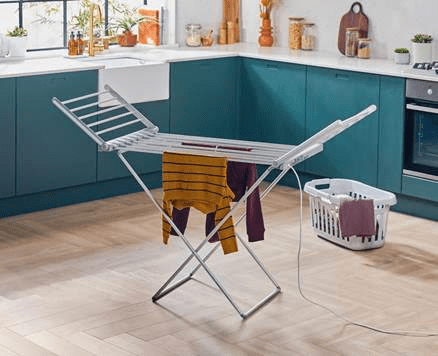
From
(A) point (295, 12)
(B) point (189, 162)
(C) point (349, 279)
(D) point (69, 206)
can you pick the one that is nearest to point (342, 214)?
(C) point (349, 279)

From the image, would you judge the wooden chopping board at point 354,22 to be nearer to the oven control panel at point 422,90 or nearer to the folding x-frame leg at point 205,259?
the oven control panel at point 422,90

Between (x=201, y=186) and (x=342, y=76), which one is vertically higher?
(x=342, y=76)

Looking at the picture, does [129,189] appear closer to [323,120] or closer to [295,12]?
[323,120]

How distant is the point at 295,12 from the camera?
8.17 m

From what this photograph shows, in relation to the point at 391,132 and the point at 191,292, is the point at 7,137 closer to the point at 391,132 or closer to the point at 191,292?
the point at 191,292

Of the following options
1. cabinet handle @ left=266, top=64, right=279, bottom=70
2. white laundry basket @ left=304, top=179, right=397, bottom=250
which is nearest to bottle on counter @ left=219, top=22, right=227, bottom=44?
cabinet handle @ left=266, top=64, right=279, bottom=70

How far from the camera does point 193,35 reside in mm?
8148

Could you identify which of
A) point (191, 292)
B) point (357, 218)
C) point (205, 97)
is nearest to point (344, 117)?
point (205, 97)

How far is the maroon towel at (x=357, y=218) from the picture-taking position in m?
6.02

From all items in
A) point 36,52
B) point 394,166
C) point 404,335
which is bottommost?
point 404,335

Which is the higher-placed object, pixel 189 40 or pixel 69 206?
pixel 189 40

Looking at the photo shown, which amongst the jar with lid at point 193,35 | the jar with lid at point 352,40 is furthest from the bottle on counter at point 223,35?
the jar with lid at point 352,40

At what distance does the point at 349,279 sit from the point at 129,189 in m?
2.22

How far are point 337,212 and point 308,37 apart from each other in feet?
7.16
